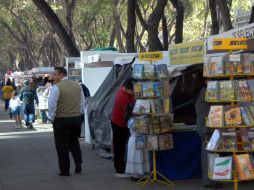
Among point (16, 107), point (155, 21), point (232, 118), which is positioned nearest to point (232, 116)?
point (232, 118)

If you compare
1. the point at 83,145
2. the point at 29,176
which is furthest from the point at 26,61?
the point at 29,176

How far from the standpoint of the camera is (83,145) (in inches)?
653

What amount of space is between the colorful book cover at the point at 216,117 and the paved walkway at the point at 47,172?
1715 millimetres

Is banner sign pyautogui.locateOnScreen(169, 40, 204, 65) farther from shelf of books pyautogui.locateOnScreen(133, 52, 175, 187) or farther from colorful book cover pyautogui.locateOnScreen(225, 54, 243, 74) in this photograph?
colorful book cover pyautogui.locateOnScreen(225, 54, 243, 74)

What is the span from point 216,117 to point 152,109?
5.57ft

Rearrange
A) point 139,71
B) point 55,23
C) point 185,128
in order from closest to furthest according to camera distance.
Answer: point 139,71 < point 185,128 < point 55,23

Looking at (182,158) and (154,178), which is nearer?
(154,178)

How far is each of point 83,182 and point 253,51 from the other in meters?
3.44

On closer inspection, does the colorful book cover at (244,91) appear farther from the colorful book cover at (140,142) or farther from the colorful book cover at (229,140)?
the colorful book cover at (140,142)

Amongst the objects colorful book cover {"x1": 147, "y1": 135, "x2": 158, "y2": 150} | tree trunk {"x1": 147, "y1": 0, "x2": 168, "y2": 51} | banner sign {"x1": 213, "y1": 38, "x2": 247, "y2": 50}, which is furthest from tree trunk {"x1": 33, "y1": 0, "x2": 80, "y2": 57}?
banner sign {"x1": 213, "y1": 38, "x2": 247, "y2": 50}

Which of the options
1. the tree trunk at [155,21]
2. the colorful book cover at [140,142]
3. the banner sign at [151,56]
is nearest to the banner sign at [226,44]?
the banner sign at [151,56]

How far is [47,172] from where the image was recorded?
11750mm

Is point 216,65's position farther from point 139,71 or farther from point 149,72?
point 139,71

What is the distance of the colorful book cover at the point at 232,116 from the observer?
27.0 feet
